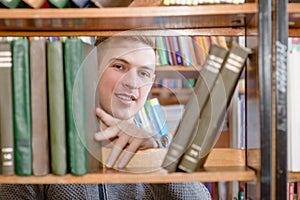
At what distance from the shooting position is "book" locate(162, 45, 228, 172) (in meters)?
0.91

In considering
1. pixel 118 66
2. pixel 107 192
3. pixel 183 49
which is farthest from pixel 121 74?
pixel 183 49

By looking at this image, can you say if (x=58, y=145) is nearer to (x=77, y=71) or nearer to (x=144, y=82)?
(x=77, y=71)

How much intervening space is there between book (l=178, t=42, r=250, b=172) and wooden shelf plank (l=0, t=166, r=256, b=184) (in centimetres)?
2

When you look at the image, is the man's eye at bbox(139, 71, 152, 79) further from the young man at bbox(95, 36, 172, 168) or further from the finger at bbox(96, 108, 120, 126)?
the finger at bbox(96, 108, 120, 126)

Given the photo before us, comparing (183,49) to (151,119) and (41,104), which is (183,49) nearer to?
(151,119)

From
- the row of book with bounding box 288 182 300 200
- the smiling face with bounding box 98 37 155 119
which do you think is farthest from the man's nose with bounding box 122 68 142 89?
the row of book with bounding box 288 182 300 200

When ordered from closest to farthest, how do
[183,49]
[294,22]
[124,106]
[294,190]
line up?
[294,22] → [124,106] → [294,190] → [183,49]

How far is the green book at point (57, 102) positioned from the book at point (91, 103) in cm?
5

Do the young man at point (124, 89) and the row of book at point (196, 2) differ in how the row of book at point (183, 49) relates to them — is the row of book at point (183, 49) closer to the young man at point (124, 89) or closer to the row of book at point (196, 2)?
the young man at point (124, 89)

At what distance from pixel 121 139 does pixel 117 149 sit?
27 mm

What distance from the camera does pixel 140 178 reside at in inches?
36.7

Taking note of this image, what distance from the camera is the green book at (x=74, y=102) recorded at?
2.98 feet

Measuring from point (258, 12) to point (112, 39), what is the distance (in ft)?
1.36

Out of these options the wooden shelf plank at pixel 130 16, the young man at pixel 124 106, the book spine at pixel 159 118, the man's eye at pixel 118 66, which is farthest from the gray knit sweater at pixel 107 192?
the wooden shelf plank at pixel 130 16
